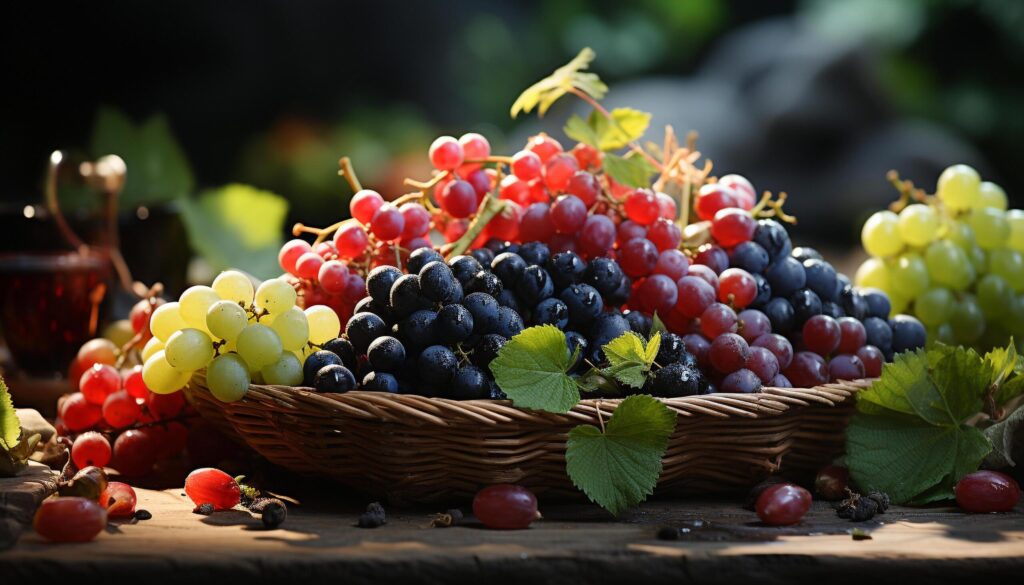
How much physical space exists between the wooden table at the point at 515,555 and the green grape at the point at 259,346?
15 cm

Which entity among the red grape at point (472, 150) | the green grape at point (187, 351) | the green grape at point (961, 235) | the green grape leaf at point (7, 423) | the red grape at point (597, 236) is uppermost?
the red grape at point (472, 150)

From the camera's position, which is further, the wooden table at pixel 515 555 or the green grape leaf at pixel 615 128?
the green grape leaf at pixel 615 128

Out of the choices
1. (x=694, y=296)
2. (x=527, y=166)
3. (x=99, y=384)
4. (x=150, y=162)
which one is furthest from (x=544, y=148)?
(x=150, y=162)

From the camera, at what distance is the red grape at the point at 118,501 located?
940 mm

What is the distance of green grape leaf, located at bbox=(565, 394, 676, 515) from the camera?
0.93 m

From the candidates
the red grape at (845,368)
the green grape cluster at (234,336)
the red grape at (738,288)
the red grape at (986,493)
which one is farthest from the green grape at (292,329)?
the red grape at (986,493)

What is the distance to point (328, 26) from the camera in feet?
12.6

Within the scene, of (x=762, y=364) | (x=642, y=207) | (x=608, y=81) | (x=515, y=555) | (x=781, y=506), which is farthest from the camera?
(x=608, y=81)

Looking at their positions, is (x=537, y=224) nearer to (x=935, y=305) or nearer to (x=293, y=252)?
(x=293, y=252)

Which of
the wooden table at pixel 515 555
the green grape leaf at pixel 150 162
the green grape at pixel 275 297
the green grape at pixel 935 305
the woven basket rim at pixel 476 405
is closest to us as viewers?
the wooden table at pixel 515 555

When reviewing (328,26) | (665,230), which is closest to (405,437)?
(665,230)

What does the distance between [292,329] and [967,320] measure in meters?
0.83

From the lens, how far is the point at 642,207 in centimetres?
115

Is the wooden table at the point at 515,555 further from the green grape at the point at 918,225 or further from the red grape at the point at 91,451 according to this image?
the green grape at the point at 918,225
